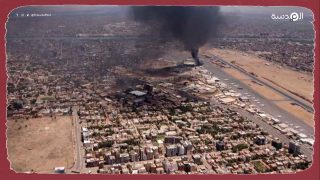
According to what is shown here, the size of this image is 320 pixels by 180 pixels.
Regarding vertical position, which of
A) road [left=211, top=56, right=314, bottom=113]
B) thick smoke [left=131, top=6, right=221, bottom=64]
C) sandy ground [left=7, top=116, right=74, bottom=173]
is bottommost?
sandy ground [left=7, top=116, right=74, bottom=173]

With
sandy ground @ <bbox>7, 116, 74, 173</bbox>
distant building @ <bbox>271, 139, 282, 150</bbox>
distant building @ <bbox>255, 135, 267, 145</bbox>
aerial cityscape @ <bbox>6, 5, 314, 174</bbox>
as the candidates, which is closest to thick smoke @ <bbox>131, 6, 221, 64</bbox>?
aerial cityscape @ <bbox>6, 5, 314, 174</bbox>

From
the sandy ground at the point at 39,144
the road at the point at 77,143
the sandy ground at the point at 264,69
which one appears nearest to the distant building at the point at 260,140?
the sandy ground at the point at 264,69

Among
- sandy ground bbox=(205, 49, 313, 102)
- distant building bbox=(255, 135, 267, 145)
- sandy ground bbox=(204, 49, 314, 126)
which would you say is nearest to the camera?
sandy ground bbox=(204, 49, 314, 126)

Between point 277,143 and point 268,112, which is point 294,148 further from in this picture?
point 268,112

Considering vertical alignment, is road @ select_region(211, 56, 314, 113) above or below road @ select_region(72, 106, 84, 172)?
above

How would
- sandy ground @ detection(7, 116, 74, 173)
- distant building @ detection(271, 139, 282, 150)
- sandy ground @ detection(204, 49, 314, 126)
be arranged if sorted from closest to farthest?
sandy ground @ detection(7, 116, 74, 173) → distant building @ detection(271, 139, 282, 150) → sandy ground @ detection(204, 49, 314, 126)

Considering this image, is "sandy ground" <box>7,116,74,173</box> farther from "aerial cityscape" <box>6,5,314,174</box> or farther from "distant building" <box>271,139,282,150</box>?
"distant building" <box>271,139,282,150</box>

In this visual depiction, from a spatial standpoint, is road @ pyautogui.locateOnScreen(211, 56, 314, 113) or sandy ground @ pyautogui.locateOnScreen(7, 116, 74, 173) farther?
road @ pyautogui.locateOnScreen(211, 56, 314, 113)
